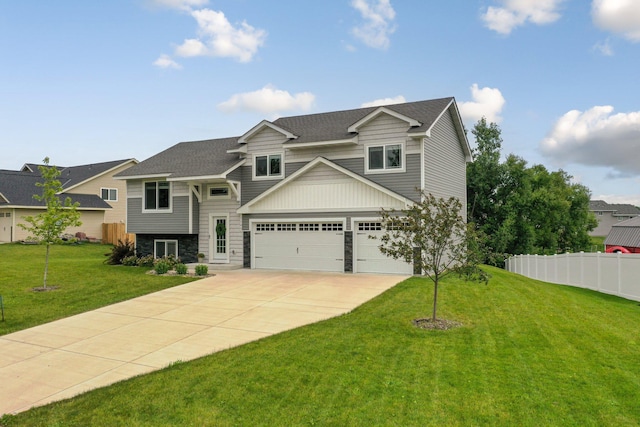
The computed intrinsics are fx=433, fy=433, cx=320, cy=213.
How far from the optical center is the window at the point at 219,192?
21.8m

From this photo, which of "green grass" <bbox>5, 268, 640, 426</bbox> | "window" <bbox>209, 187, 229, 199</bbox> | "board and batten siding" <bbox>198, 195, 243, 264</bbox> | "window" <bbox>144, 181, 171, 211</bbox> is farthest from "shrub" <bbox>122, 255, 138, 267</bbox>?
"green grass" <bbox>5, 268, 640, 426</bbox>

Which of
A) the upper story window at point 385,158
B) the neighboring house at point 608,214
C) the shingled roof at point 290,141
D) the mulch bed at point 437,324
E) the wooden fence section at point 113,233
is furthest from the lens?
the neighboring house at point 608,214

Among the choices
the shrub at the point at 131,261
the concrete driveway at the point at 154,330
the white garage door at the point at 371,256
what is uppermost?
the white garage door at the point at 371,256

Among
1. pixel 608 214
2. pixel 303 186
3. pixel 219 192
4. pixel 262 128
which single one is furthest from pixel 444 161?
pixel 608 214

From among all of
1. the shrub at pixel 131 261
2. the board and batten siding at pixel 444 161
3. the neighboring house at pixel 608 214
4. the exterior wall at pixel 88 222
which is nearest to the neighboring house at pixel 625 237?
the board and batten siding at pixel 444 161

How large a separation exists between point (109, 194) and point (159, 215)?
22.4 m

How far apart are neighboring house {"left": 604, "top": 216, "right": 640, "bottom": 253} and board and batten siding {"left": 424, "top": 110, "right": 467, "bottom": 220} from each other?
731 inches

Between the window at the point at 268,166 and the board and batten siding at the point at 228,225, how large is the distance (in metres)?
1.85

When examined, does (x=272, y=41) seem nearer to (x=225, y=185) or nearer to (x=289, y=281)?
(x=225, y=185)

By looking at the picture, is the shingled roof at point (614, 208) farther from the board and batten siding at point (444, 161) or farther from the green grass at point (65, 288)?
the green grass at point (65, 288)

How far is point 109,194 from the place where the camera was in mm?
41531

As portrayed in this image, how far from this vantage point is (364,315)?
1065 centimetres

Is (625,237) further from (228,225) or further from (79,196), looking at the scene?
(79,196)

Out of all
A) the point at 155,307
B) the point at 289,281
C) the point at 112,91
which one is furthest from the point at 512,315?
the point at 112,91
